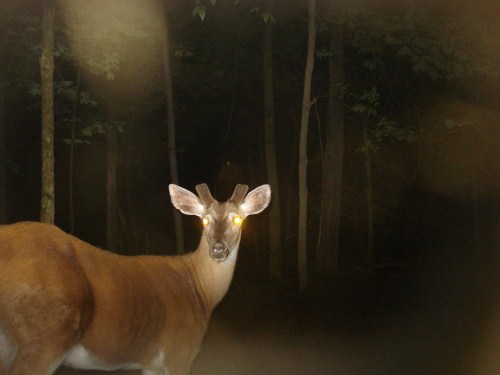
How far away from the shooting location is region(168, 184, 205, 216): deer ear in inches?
296

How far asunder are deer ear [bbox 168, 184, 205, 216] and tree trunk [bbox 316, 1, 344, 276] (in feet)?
29.0

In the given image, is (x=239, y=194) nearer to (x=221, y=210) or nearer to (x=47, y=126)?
(x=221, y=210)

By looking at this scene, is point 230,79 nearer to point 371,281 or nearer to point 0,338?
point 371,281

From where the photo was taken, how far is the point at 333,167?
16.7 m

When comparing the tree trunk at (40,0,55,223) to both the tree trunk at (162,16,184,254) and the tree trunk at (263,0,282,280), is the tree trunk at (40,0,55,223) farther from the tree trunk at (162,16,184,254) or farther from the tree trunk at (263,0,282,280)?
the tree trunk at (263,0,282,280)

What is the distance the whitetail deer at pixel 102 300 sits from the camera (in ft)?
16.8

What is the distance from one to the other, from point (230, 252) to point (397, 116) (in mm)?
12747

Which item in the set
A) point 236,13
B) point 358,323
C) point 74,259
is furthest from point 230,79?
point 74,259

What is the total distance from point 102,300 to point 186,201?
2186 mm

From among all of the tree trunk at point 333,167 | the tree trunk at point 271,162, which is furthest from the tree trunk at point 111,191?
the tree trunk at point 333,167

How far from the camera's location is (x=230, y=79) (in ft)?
71.8

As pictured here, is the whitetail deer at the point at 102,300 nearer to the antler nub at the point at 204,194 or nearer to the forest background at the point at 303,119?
the antler nub at the point at 204,194

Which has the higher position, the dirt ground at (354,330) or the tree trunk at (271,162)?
the tree trunk at (271,162)

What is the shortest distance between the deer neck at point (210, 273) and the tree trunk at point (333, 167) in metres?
9.10
